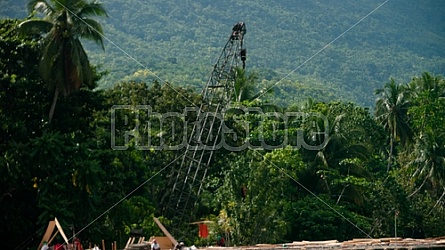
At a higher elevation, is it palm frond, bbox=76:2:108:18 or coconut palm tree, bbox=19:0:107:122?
palm frond, bbox=76:2:108:18

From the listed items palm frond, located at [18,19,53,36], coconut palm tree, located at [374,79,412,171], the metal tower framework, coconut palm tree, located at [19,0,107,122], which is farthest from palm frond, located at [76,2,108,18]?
coconut palm tree, located at [374,79,412,171]

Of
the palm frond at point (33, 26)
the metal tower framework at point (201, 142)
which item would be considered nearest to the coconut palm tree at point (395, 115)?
the metal tower framework at point (201, 142)

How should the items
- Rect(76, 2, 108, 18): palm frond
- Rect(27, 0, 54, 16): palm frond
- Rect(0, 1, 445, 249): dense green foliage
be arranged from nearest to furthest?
Rect(0, 1, 445, 249): dense green foliage, Rect(27, 0, 54, 16): palm frond, Rect(76, 2, 108, 18): palm frond

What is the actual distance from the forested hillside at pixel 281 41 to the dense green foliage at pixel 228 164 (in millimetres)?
62334

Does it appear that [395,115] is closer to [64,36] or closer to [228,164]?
[228,164]

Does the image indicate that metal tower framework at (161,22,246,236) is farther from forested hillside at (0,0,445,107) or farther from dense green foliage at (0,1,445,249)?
forested hillside at (0,0,445,107)

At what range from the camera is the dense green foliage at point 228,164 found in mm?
31188

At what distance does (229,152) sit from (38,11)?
15.6 m

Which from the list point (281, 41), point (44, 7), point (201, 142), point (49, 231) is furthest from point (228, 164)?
point (281, 41)

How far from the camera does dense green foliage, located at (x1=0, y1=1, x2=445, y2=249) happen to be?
102 ft

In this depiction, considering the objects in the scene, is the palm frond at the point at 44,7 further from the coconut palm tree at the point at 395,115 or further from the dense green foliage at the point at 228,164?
the coconut palm tree at the point at 395,115

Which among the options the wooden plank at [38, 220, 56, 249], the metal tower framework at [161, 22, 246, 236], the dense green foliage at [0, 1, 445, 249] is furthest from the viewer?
the metal tower framework at [161, 22, 246, 236]

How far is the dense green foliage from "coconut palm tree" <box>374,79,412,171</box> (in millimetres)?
108

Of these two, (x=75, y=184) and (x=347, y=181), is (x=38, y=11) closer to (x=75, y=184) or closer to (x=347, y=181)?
(x=75, y=184)
